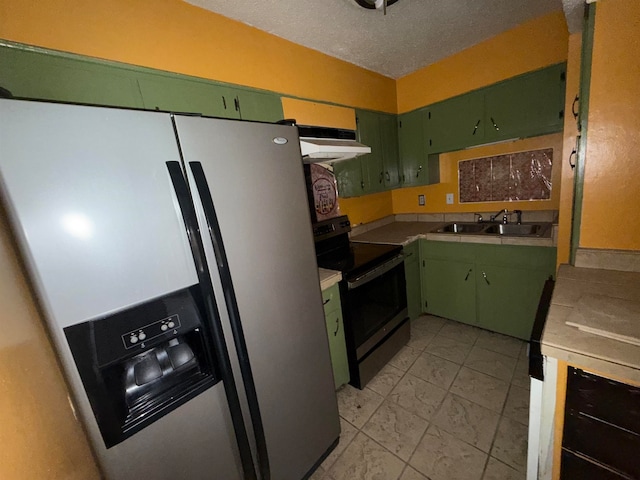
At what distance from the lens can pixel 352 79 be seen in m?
2.33

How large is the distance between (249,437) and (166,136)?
1.16 m

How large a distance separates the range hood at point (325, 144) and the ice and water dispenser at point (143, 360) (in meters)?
1.04

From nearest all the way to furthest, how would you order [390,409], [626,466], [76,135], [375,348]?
[76,135], [626,466], [390,409], [375,348]

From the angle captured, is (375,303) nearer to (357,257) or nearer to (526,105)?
(357,257)

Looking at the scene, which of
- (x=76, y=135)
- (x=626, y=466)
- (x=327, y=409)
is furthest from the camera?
(x=327, y=409)

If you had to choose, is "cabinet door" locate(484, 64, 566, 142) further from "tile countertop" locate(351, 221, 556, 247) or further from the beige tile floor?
the beige tile floor

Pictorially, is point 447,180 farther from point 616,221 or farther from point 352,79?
point 616,221

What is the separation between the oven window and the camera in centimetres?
169

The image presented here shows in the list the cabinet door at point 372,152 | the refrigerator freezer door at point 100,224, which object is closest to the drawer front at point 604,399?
the refrigerator freezer door at point 100,224

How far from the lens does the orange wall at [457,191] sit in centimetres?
216

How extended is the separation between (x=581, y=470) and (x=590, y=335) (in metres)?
0.47

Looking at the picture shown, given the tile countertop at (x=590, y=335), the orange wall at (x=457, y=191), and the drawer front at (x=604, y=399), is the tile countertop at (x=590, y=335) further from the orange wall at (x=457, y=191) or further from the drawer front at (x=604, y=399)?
the orange wall at (x=457, y=191)

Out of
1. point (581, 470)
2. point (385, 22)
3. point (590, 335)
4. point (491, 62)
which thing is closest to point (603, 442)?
point (581, 470)

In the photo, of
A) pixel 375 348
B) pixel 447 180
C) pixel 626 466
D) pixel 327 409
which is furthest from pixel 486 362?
pixel 447 180
